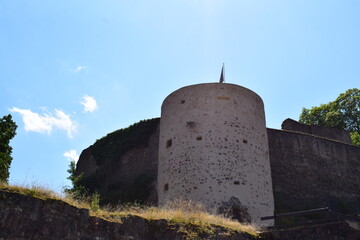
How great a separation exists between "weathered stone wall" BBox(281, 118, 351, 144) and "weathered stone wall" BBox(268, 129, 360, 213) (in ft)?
11.4

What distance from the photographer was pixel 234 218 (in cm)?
1451

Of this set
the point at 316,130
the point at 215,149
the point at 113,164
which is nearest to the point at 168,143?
the point at 215,149

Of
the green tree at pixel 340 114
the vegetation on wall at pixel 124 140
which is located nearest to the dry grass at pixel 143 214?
the vegetation on wall at pixel 124 140

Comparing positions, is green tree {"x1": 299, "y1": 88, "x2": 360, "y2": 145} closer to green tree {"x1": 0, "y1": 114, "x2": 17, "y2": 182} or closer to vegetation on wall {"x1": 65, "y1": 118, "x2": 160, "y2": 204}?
vegetation on wall {"x1": 65, "y1": 118, "x2": 160, "y2": 204}

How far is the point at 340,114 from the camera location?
37.9 metres

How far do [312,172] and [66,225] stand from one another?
1864 centimetres

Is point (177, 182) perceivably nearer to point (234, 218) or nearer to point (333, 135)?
point (234, 218)

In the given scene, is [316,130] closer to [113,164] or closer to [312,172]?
[312,172]

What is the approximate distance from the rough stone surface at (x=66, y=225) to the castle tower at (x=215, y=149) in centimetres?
540

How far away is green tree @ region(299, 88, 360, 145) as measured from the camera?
123 feet

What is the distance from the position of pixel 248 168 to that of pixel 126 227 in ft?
25.9

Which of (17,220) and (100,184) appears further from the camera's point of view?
(100,184)

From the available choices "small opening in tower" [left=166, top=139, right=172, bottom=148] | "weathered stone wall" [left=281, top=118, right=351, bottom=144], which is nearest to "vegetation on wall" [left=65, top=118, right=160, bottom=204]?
"small opening in tower" [left=166, top=139, right=172, bottom=148]

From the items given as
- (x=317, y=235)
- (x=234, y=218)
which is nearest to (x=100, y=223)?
(x=317, y=235)
